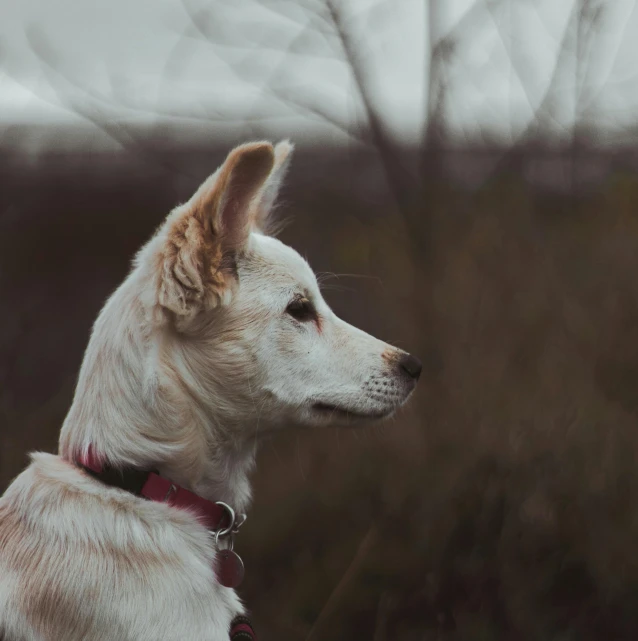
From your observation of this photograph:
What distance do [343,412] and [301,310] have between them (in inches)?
15.0

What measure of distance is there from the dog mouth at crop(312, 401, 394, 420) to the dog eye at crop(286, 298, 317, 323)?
30cm

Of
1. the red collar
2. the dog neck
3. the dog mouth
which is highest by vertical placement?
the dog mouth

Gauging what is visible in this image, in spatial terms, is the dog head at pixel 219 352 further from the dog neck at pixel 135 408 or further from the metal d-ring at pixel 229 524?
the metal d-ring at pixel 229 524

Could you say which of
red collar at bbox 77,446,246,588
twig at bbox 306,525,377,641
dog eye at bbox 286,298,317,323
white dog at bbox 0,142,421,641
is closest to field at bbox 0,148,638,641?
twig at bbox 306,525,377,641

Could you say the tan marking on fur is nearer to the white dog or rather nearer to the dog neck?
the white dog

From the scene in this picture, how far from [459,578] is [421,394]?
1.12 meters

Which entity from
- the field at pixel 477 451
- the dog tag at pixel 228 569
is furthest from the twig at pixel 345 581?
the dog tag at pixel 228 569

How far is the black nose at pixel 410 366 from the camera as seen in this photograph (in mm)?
2844

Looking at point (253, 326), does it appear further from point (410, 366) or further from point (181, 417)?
point (410, 366)

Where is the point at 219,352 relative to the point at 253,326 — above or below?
below

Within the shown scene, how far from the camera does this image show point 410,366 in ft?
9.36

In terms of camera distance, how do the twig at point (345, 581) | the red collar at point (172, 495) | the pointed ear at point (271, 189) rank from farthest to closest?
the twig at point (345, 581)
the pointed ear at point (271, 189)
the red collar at point (172, 495)

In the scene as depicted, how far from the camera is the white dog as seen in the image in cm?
228

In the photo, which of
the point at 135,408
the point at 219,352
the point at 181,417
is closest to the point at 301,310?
the point at 219,352
